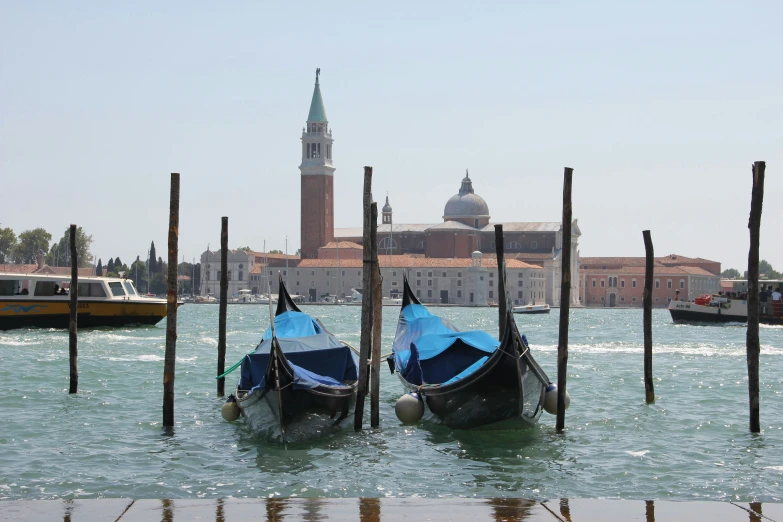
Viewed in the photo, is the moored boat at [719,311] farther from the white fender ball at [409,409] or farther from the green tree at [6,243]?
the green tree at [6,243]

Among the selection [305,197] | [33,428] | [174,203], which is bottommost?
[33,428]

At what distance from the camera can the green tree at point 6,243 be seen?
290ft

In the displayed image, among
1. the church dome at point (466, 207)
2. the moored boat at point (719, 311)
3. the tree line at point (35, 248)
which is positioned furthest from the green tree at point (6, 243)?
the moored boat at point (719, 311)

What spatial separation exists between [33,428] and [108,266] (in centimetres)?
9344

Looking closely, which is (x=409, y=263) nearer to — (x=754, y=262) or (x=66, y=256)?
(x=66, y=256)

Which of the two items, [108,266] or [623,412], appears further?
[108,266]

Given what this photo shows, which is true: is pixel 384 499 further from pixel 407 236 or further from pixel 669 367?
pixel 407 236

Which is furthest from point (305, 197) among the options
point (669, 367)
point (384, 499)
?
point (384, 499)

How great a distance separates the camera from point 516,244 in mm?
93000

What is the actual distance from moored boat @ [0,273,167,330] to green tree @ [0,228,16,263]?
215 feet

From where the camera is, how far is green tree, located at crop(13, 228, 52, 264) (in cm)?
9050

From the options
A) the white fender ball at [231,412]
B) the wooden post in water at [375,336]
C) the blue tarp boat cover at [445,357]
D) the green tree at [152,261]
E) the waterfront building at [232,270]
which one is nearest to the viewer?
the wooden post in water at [375,336]

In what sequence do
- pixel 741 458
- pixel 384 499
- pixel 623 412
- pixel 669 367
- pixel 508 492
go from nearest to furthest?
pixel 384 499 → pixel 508 492 → pixel 741 458 → pixel 623 412 → pixel 669 367

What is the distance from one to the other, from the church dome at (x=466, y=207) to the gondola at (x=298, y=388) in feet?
271
